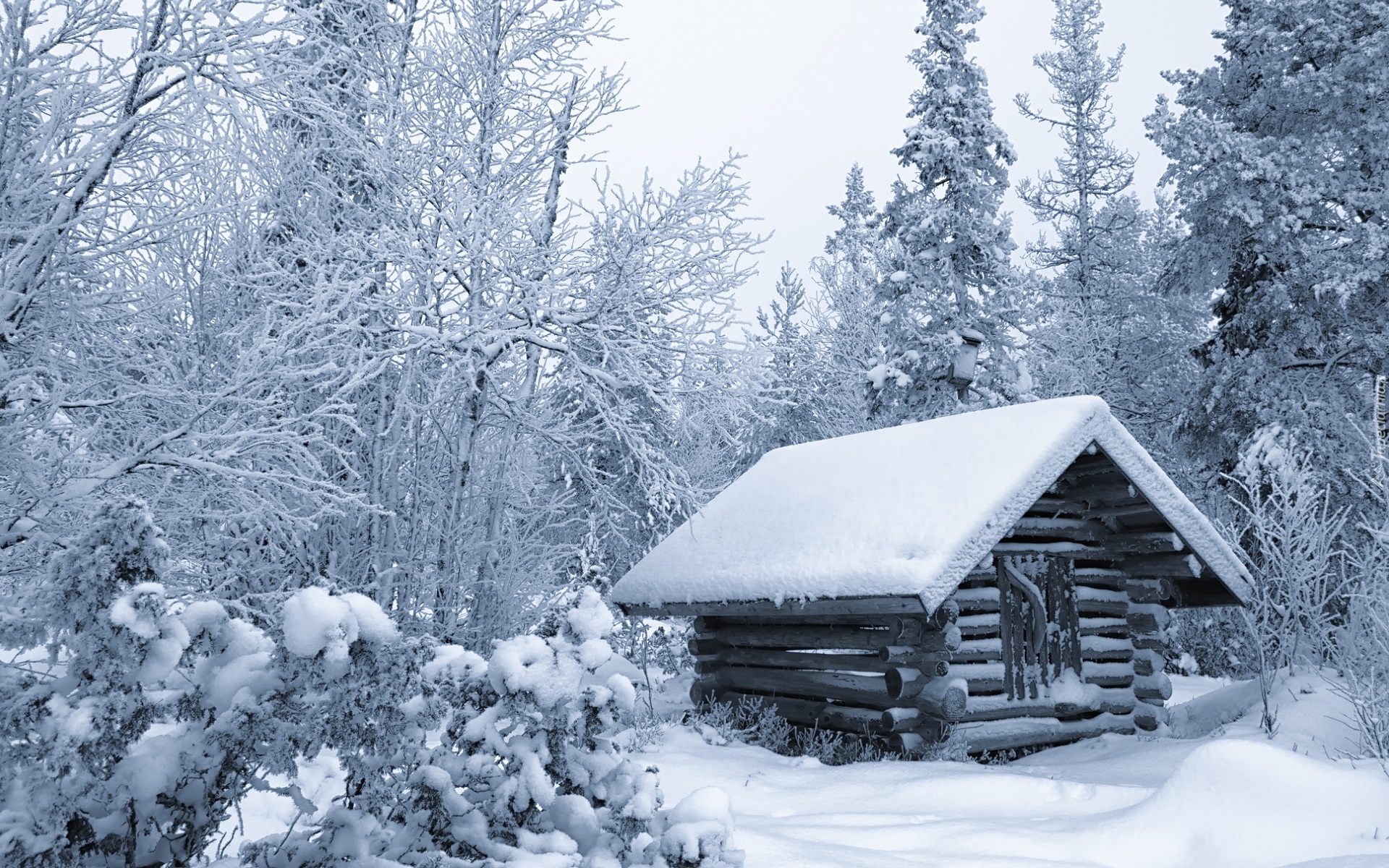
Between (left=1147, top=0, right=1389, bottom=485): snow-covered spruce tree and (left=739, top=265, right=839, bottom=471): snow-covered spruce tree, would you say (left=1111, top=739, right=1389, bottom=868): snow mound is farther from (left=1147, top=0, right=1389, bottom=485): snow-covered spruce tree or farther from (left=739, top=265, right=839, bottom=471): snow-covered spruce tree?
(left=739, top=265, right=839, bottom=471): snow-covered spruce tree

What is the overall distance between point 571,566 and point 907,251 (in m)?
9.61

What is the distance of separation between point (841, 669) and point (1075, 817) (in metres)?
4.08

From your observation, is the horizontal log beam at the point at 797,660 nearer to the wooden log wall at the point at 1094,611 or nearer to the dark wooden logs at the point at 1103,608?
the wooden log wall at the point at 1094,611

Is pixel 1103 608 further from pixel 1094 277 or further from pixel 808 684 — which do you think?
pixel 1094 277

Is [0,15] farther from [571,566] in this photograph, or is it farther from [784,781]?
[571,566]

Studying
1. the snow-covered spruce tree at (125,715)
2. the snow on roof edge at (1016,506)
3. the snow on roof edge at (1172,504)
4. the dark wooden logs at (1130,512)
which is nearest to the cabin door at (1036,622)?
the dark wooden logs at (1130,512)

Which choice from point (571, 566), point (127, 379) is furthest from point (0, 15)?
point (571, 566)

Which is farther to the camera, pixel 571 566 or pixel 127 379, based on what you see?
pixel 571 566

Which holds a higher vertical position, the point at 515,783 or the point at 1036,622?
the point at 515,783

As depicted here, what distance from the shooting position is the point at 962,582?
33.4 ft

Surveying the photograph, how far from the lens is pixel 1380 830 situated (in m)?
5.45

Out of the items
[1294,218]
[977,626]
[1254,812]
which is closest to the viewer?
[1254,812]

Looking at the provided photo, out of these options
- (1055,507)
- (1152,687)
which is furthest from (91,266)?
(1152,687)

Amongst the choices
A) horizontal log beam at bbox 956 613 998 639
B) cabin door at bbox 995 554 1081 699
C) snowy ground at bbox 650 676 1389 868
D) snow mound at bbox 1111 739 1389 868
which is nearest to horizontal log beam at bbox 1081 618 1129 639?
cabin door at bbox 995 554 1081 699
